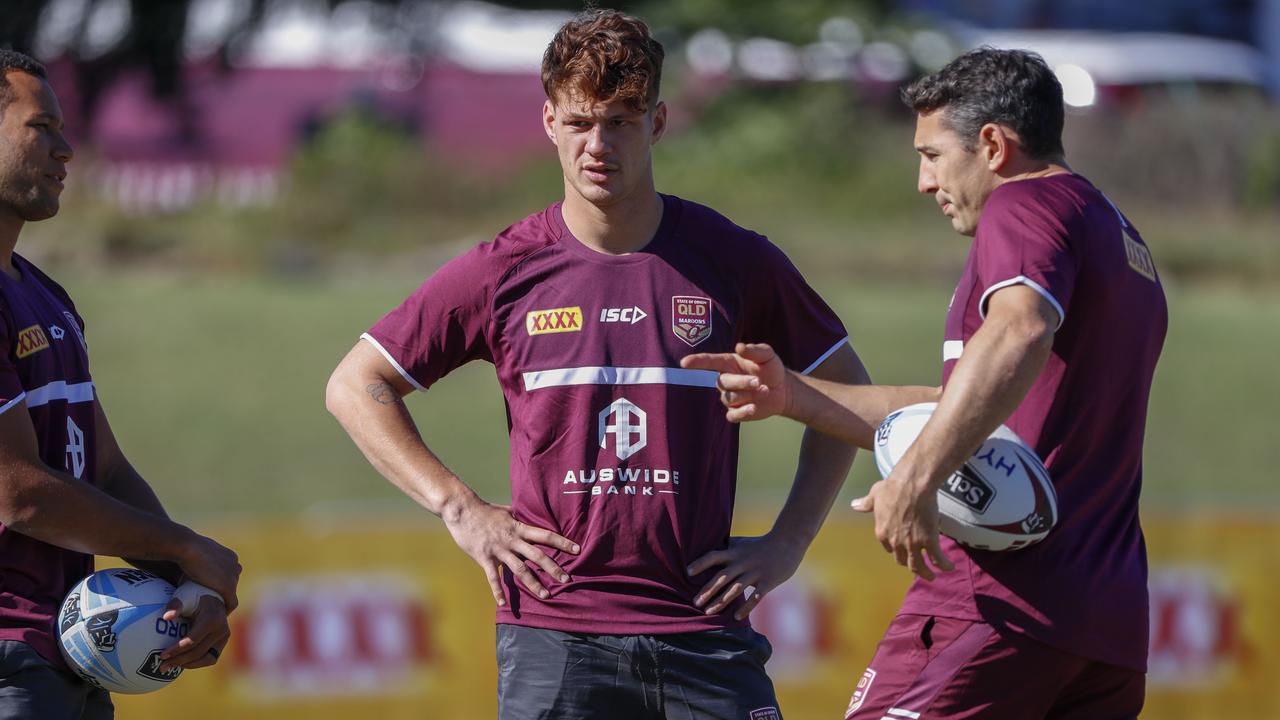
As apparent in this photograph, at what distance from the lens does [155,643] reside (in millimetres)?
3857

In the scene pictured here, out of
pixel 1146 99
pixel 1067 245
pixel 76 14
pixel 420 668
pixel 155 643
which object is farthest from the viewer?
pixel 1146 99

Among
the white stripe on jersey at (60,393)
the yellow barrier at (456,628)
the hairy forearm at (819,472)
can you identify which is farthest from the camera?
the yellow barrier at (456,628)

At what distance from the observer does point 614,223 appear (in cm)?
399

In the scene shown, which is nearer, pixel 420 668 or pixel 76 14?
pixel 420 668

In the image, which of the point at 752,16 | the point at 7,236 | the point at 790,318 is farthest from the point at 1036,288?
the point at 752,16

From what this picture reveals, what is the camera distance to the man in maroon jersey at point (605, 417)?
3.81 meters

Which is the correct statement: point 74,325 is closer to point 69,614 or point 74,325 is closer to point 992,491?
point 69,614

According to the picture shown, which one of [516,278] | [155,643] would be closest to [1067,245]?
[516,278]

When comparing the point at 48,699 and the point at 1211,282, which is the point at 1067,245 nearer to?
the point at 48,699

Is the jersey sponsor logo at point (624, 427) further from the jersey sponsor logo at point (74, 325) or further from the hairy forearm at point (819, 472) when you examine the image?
the jersey sponsor logo at point (74, 325)

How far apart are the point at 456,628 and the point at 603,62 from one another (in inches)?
224

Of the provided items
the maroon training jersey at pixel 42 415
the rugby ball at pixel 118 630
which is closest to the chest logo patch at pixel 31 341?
the maroon training jersey at pixel 42 415

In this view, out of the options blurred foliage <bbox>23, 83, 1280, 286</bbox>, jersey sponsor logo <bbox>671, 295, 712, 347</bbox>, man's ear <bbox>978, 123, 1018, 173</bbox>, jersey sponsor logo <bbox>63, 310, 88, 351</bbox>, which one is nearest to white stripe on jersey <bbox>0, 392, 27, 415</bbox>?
jersey sponsor logo <bbox>63, 310, 88, 351</bbox>

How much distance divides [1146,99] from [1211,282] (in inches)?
355
